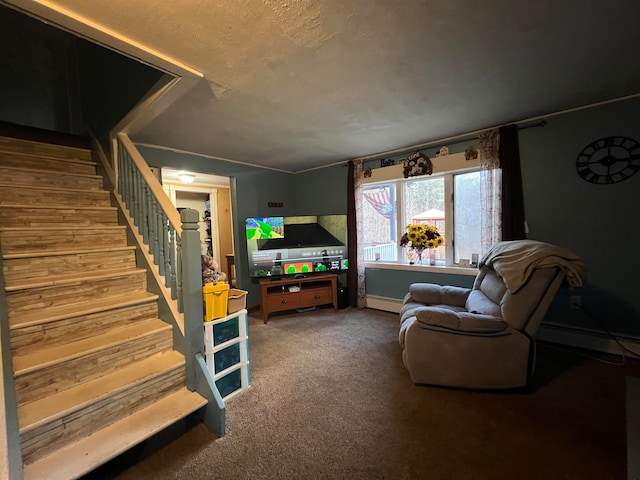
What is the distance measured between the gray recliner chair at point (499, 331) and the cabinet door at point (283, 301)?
6.36 ft

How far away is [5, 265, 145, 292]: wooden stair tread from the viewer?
151 cm

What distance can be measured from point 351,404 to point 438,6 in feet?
7.62

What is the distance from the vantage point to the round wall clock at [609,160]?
88.7 inches

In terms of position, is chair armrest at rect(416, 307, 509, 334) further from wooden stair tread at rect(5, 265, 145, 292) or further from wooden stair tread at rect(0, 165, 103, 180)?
wooden stair tread at rect(0, 165, 103, 180)

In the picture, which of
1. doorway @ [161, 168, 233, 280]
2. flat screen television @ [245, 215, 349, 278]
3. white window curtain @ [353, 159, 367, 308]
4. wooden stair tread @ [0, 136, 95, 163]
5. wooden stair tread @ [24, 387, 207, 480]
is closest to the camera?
wooden stair tread @ [24, 387, 207, 480]

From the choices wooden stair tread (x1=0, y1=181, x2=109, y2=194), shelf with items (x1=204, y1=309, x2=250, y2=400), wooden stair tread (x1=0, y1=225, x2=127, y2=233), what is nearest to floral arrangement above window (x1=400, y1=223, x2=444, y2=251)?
shelf with items (x1=204, y1=309, x2=250, y2=400)

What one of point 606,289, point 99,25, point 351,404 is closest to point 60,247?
point 99,25

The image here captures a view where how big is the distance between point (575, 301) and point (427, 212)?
1.70 m

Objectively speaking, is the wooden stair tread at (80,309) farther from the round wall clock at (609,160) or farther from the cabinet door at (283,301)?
the round wall clock at (609,160)

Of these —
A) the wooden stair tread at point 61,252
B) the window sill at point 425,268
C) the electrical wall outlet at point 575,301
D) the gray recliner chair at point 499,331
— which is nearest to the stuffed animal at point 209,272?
the wooden stair tread at point 61,252

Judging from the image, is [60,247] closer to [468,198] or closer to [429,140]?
[429,140]

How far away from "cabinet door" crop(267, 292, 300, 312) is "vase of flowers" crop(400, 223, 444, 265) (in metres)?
1.67

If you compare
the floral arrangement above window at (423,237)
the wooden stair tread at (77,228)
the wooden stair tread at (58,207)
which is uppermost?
the wooden stair tread at (58,207)

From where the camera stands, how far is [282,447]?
1501mm
